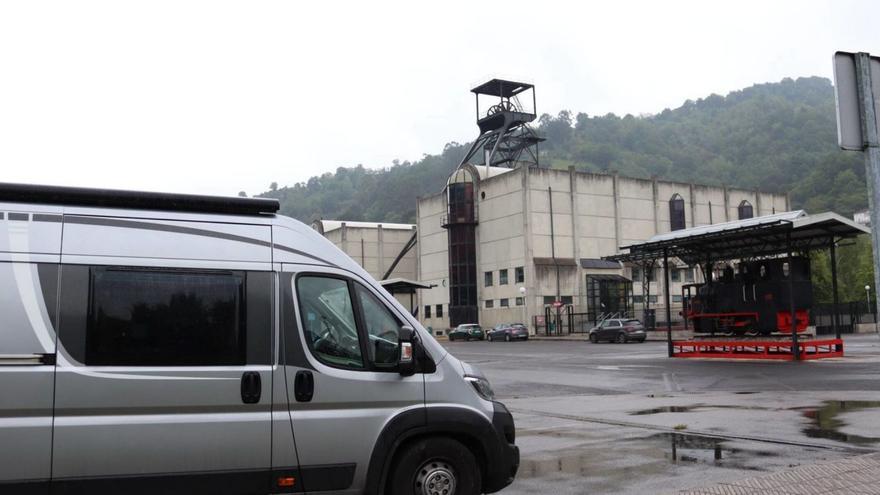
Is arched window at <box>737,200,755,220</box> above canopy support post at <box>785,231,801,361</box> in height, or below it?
above

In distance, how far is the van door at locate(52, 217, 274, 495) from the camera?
5.25 m

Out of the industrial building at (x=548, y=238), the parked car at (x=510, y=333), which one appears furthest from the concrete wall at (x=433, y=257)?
the parked car at (x=510, y=333)

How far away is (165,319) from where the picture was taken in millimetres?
5566

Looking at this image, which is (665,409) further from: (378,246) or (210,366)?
(378,246)

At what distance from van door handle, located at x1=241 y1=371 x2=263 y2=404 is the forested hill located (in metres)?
89.2

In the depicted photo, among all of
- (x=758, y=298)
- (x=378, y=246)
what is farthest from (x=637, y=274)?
(x=758, y=298)

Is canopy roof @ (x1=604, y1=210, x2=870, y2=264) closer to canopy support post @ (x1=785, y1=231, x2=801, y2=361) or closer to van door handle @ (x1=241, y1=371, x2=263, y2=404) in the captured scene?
canopy support post @ (x1=785, y1=231, x2=801, y2=361)

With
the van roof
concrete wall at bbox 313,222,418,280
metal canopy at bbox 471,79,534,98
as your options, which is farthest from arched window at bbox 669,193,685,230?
the van roof

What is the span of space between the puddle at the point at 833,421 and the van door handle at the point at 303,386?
6912 millimetres

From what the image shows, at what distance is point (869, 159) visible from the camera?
5145 millimetres

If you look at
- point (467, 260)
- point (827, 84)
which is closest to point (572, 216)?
point (467, 260)

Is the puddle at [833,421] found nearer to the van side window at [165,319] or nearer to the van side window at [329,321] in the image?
the van side window at [329,321]

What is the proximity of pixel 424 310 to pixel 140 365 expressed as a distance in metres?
73.0

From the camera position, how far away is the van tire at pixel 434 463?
19.5ft
